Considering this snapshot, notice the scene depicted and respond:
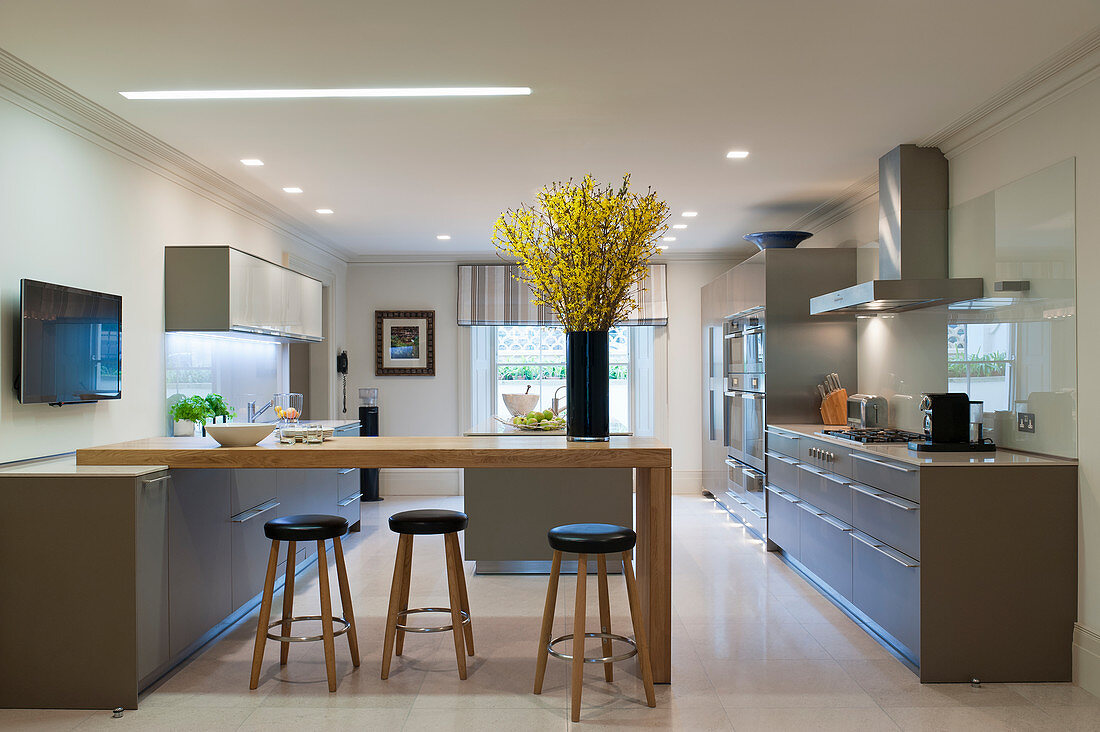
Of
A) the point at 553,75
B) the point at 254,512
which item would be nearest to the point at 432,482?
the point at 254,512

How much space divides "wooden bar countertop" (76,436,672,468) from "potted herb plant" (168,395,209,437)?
4.28 ft

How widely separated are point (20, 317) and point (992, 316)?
14.2 feet

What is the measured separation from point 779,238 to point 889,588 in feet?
10.4

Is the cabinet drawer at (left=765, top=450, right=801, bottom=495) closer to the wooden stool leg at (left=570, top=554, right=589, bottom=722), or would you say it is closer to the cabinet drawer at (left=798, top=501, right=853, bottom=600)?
the cabinet drawer at (left=798, top=501, right=853, bottom=600)

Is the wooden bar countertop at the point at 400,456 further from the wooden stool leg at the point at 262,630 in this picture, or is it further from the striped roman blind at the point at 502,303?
the striped roman blind at the point at 502,303

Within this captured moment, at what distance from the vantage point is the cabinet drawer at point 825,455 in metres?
4.29

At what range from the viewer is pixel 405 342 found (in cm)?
862

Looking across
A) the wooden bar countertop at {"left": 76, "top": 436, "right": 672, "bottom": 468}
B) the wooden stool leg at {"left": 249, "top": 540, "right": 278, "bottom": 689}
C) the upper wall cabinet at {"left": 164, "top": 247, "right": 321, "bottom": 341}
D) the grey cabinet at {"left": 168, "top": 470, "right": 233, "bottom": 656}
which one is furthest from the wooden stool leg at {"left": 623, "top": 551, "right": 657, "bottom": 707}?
the upper wall cabinet at {"left": 164, "top": 247, "right": 321, "bottom": 341}

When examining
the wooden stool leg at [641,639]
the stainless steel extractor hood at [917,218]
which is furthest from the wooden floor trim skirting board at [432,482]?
the wooden stool leg at [641,639]

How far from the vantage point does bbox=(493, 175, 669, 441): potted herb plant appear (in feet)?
10.4

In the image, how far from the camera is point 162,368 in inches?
183

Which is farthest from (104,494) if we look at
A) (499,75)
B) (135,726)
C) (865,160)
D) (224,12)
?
(865,160)

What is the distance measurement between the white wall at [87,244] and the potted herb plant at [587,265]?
2.03m

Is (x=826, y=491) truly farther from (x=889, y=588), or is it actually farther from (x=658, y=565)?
(x=658, y=565)
